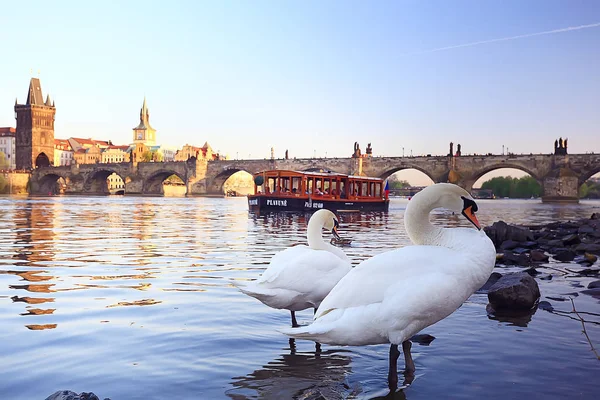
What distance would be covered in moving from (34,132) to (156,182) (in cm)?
4513

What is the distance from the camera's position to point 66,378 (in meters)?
3.51

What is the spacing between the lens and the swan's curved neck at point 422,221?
143 inches

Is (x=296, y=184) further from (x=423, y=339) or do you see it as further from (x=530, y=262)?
(x=423, y=339)

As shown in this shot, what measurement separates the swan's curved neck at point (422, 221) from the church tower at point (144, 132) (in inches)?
6996

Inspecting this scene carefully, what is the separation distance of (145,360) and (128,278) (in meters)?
3.88

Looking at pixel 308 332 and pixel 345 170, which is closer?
pixel 308 332

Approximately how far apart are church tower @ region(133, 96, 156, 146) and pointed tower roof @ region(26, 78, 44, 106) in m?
41.1

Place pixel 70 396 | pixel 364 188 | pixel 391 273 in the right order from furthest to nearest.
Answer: pixel 364 188 < pixel 391 273 < pixel 70 396

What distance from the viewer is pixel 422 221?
367 centimetres

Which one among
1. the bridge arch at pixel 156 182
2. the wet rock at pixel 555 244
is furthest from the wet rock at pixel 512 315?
the bridge arch at pixel 156 182

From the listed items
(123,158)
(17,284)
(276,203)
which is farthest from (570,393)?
(123,158)

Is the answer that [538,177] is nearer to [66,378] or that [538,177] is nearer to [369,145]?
[369,145]

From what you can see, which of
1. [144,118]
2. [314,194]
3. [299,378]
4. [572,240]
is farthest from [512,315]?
[144,118]

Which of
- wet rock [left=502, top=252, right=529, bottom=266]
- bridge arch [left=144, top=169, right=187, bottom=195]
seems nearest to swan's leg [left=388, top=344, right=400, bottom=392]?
wet rock [left=502, top=252, right=529, bottom=266]
